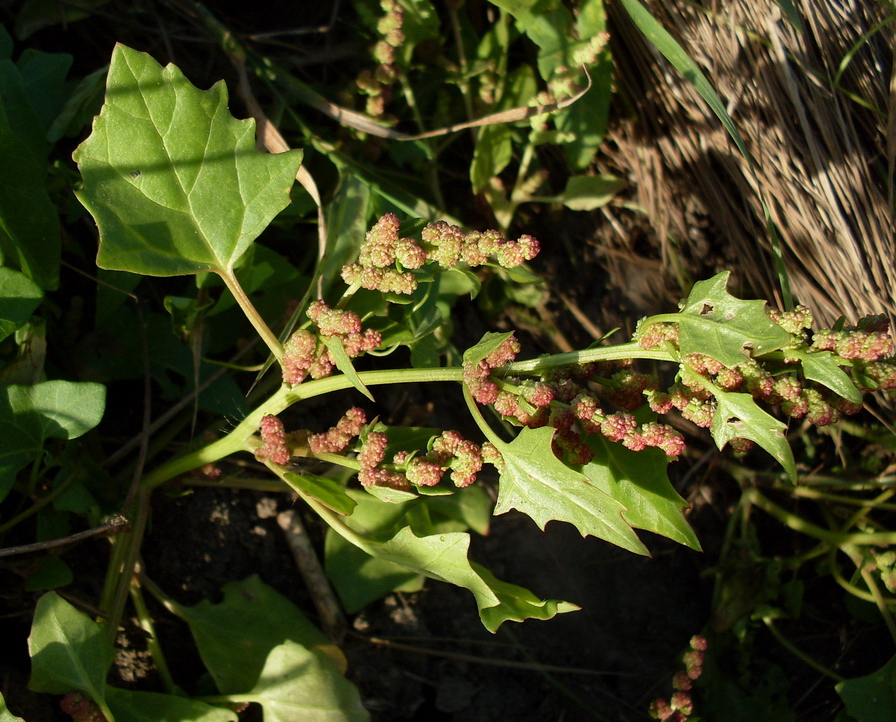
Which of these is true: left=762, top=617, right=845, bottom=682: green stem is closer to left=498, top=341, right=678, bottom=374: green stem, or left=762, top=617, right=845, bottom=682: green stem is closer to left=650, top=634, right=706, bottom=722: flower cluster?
left=650, top=634, right=706, bottom=722: flower cluster

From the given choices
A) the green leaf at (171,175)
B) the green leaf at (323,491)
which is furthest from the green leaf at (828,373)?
the green leaf at (171,175)

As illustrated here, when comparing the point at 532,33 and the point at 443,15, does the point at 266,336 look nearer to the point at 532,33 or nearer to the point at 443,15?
the point at 532,33

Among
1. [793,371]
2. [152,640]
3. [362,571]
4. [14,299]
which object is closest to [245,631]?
[152,640]

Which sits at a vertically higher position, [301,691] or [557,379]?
[557,379]

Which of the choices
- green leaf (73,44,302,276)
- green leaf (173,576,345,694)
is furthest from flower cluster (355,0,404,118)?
green leaf (173,576,345,694)

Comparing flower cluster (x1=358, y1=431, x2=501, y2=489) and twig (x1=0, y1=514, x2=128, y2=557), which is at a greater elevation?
flower cluster (x1=358, y1=431, x2=501, y2=489)

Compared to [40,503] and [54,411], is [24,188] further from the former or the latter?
[40,503]
